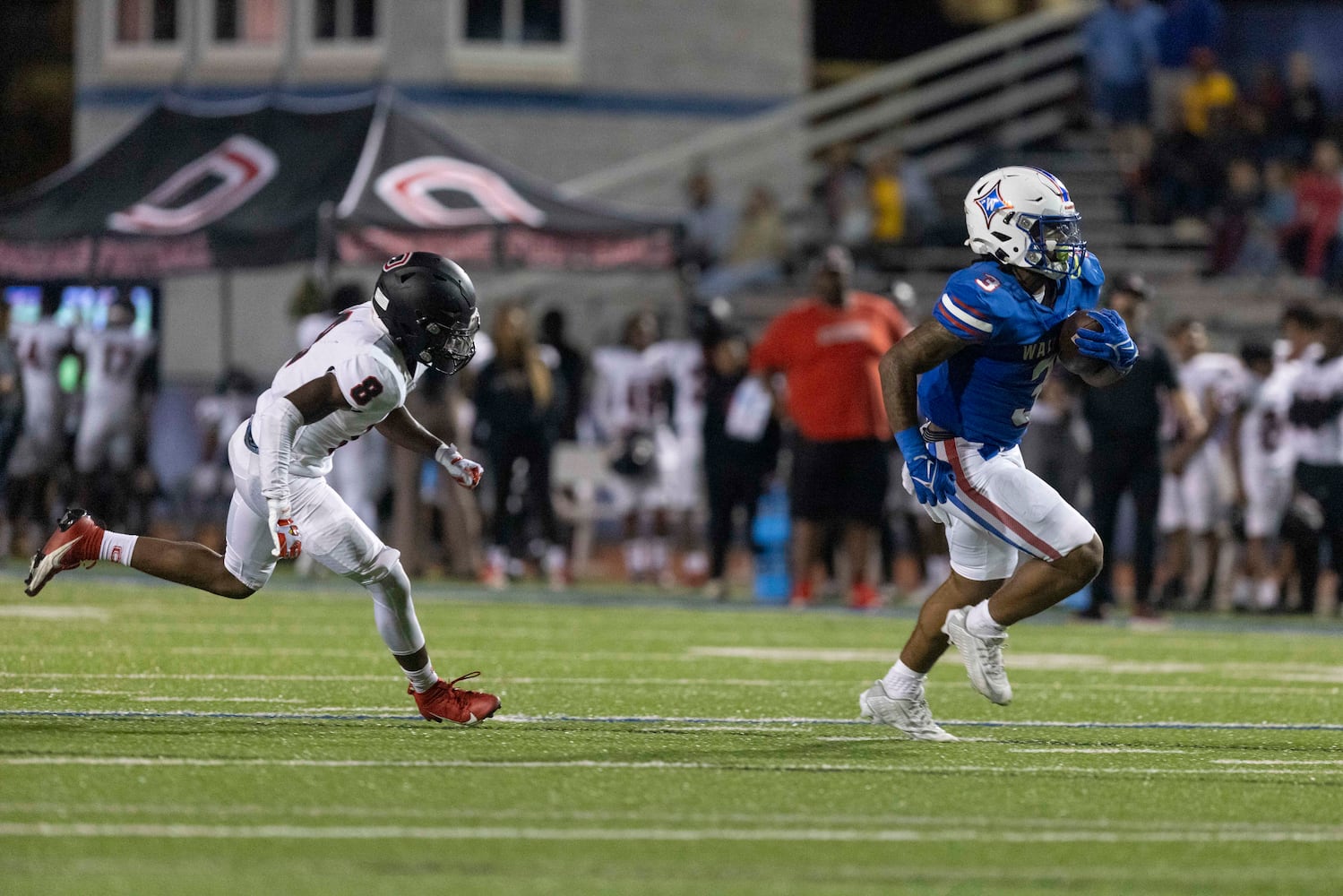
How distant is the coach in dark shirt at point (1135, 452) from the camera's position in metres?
13.8

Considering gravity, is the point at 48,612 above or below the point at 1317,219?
below

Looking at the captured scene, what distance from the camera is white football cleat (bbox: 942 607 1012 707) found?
299 inches

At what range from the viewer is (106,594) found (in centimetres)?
1423

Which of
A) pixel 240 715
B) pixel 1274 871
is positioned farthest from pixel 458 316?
pixel 1274 871

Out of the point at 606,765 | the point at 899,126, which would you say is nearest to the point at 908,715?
the point at 606,765

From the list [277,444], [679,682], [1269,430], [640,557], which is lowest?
[640,557]

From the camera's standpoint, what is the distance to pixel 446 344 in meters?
7.44

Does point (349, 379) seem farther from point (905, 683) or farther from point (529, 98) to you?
point (529, 98)

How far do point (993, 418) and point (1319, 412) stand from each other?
776 cm

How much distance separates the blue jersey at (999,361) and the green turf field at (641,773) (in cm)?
105

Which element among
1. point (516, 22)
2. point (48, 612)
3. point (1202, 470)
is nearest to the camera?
point (48, 612)

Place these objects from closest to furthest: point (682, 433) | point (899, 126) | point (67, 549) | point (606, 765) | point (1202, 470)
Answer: point (606, 765)
point (67, 549)
point (1202, 470)
point (682, 433)
point (899, 126)

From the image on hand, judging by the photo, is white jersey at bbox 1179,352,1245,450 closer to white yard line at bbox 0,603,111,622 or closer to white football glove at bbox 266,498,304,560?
white yard line at bbox 0,603,111,622

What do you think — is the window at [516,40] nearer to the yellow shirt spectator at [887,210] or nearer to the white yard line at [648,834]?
the yellow shirt spectator at [887,210]
